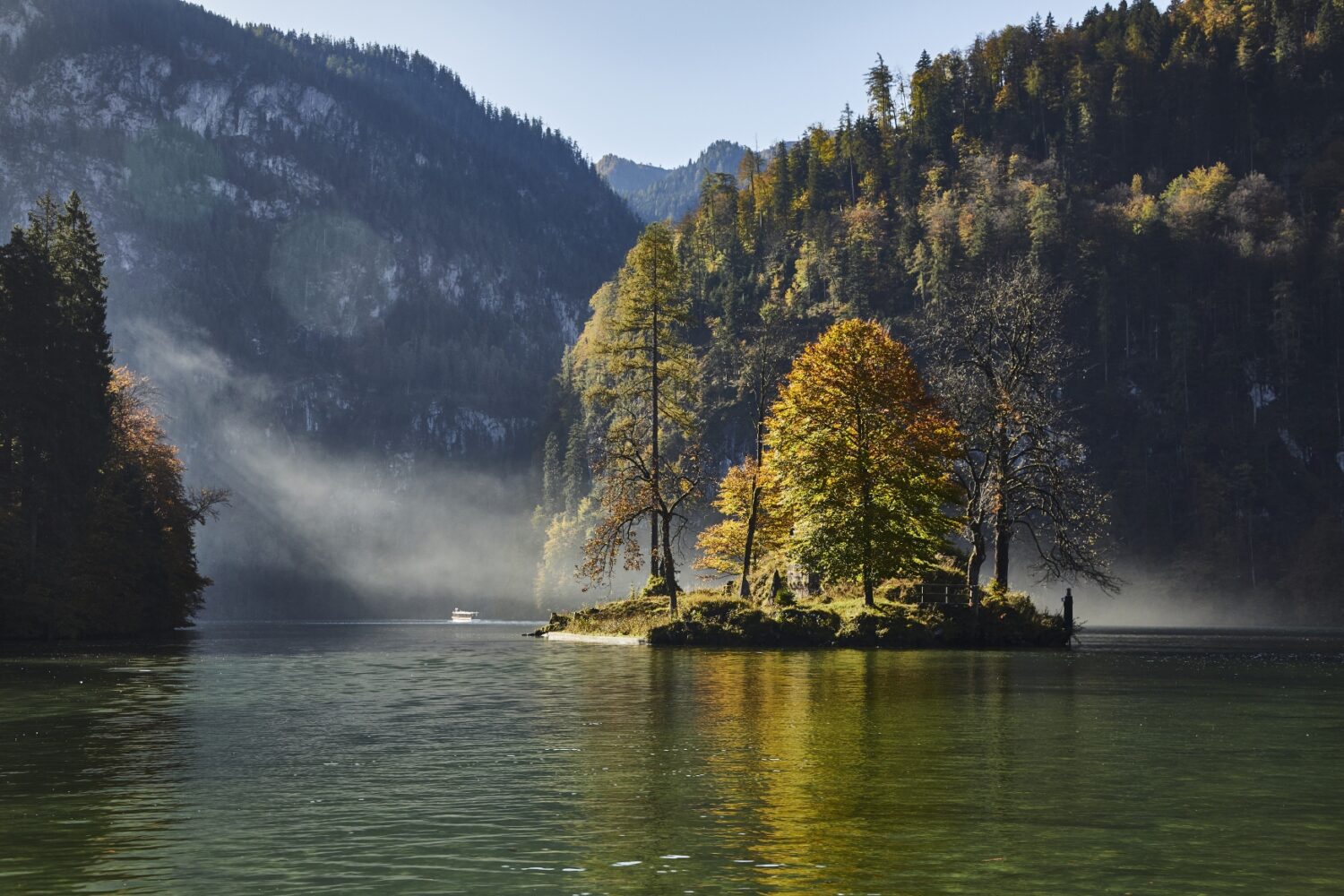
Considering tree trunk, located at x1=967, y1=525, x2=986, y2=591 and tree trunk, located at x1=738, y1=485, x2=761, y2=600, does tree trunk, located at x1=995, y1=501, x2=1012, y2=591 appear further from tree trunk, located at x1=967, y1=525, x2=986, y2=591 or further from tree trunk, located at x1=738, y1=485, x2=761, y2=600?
tree trunk, located at x1=738, y1=485, x2=761, y2=600

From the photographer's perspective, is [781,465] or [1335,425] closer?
[781,465]

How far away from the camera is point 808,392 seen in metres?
68.1

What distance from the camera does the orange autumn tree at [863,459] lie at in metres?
64.5

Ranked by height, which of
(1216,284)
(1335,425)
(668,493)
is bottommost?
(668,493)

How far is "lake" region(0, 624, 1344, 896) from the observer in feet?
43.3

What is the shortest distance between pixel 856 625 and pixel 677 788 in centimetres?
4413

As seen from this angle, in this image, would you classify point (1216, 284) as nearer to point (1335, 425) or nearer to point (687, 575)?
point (1335, 425)

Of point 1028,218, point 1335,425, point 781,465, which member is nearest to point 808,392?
point 781,465

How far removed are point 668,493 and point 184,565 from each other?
41418 millimetres

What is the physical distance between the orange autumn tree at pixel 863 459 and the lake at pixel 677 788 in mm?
25205

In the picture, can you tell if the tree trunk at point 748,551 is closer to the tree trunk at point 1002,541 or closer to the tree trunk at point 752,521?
the tree trunk at point 752,521

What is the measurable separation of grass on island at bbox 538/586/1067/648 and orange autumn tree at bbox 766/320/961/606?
1762 mm

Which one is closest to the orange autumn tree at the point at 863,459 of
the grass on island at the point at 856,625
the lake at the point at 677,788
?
the grass on island at the point at 856,625

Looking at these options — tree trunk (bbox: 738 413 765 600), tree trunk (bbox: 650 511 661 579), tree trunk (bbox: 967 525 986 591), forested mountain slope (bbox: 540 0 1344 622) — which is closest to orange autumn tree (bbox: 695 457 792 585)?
tree trunk (bbox: 738 413 765 600)
